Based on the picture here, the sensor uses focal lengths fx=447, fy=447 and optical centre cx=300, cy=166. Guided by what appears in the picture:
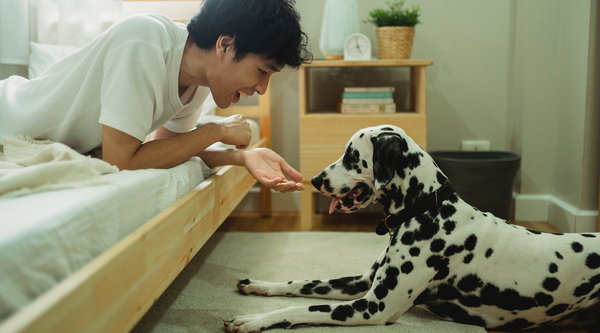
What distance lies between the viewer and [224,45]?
4.05 feet

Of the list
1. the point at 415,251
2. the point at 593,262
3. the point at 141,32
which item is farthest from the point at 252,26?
the point at 593,262

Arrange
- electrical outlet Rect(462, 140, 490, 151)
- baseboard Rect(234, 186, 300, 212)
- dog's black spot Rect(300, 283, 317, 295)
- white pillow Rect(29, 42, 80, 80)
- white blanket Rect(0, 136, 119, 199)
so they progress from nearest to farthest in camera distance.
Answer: white blanket Rect(0, 136, 119, 199)
dog's black spot Rect(300, 283, 317, 295)
white pillow Rect(29, 42, 80, 80)
electrical outlet Rect(462, 140, 490, 151)
baseboard Rect(234, 186, 300, 212)

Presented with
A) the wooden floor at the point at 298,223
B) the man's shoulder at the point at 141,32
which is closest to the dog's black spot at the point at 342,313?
the man's shoulder at the point at 141,32

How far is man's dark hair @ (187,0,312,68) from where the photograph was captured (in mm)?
1188

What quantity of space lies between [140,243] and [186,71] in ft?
2.03

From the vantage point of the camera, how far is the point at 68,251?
728 mm

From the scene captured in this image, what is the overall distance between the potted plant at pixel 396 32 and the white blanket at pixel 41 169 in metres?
1.63

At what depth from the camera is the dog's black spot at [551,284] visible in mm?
1106

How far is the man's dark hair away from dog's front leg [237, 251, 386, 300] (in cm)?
69

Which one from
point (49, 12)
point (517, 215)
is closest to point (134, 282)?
point (49, 12)

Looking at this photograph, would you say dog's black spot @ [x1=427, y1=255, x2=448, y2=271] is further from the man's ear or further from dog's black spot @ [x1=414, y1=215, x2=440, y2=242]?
the man's ear

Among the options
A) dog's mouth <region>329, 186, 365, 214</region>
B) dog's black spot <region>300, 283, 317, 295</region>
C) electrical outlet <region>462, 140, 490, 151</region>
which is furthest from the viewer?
electrical outlet <region>462, 140, 490, 151</region>

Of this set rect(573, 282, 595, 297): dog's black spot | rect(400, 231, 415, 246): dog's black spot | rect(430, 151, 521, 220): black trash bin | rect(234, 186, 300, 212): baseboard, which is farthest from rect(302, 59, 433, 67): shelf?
rect(573, 282, 595, 297): dog's black spot

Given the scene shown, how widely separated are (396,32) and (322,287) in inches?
55.7
